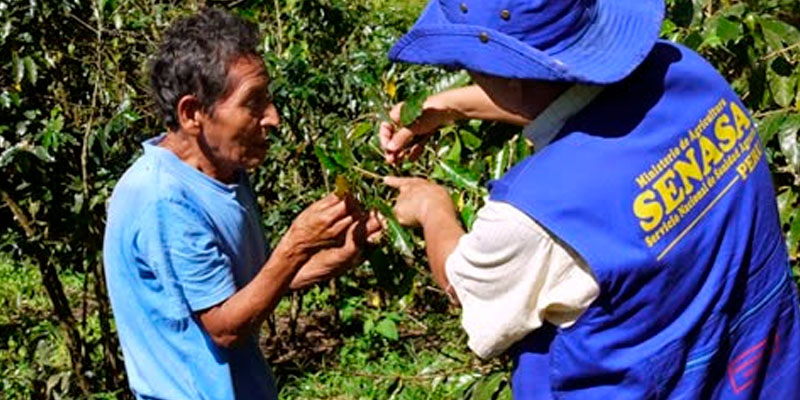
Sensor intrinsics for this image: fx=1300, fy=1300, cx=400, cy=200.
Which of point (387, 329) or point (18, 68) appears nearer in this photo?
point (18, 68)

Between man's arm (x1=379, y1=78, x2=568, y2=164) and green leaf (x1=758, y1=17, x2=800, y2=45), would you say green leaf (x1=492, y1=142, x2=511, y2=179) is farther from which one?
green leaf (x1=758, y1=17, x2=800, y2=45)

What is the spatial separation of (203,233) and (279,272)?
17 cm

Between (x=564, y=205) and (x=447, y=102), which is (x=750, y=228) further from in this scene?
(x=447, y=102)

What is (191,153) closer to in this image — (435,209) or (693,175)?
(435,209)

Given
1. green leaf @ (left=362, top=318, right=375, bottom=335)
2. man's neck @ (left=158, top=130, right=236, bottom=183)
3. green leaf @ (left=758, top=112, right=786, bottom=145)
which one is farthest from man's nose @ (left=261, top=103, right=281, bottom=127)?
green leaf @ (left=362, top=318, right=375, bottom=335)

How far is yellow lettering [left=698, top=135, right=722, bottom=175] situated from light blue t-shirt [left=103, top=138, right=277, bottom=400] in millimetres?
1017

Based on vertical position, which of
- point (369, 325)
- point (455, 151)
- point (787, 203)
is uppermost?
point (455, 151)

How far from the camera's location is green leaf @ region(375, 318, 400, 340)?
4734 mm

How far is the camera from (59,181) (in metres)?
4.31

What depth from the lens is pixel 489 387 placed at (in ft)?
9.51

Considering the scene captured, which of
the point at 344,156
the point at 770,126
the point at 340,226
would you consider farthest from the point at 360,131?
the point at 770,126

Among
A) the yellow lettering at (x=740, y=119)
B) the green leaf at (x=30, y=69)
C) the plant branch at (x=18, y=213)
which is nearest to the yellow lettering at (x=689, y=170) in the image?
the yellow lettering at (x=740, y=119)

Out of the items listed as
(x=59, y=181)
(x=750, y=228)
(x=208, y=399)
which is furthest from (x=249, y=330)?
(x=59, y=181)

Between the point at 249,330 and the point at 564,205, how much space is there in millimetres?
941
